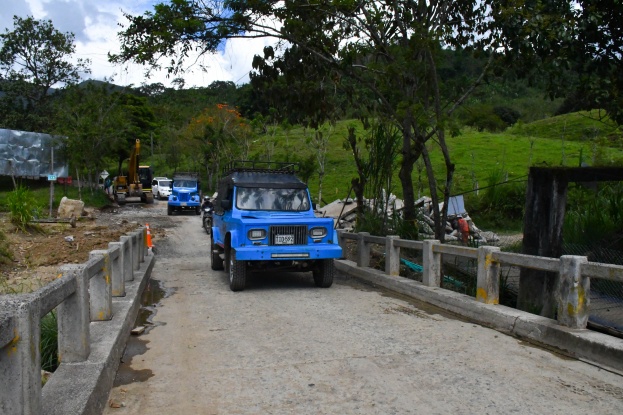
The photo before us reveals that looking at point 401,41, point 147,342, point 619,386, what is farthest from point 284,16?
point 619,386

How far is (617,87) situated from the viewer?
33.8 feet

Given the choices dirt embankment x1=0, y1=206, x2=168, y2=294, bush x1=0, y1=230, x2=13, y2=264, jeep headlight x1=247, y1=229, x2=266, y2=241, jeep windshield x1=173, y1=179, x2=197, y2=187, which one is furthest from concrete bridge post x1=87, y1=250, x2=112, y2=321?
jeep windshield x1=173, y1=179, x2=197, y2=187

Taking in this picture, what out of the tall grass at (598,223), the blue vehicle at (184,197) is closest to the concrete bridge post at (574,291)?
the tall grass at (598,223)

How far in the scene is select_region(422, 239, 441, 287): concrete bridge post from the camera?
10070 mm

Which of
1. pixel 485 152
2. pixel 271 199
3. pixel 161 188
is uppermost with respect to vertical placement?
pixel 485 152

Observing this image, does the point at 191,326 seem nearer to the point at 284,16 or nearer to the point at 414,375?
the point at 414,375

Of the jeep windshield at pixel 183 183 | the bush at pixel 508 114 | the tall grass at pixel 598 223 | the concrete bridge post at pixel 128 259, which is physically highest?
the bush at pixel 508 114

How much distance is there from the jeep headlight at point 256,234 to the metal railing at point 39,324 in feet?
11.0

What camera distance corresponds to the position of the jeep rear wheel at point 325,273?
442 inches

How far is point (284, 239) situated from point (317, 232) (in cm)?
67

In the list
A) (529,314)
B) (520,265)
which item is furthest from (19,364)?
(529,314)

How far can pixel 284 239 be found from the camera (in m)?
10.9

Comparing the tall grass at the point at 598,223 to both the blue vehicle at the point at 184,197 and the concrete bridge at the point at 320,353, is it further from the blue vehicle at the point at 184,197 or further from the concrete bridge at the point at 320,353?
the blue vehicle at the point at 184,197

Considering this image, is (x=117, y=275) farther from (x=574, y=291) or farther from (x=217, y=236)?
(x=574, y=291)
